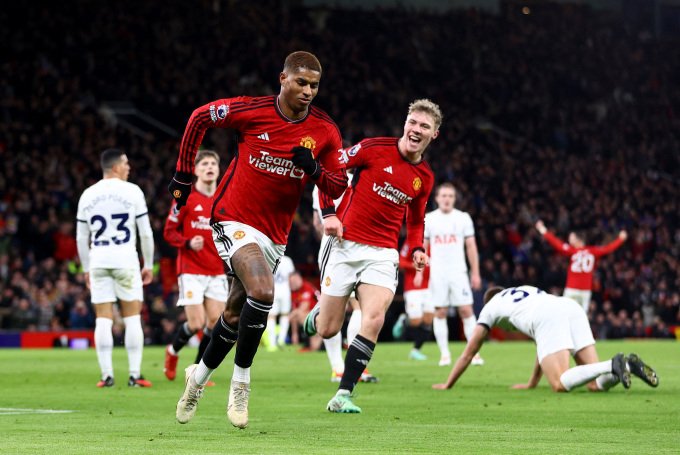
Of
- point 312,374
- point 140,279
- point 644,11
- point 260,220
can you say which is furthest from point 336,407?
point 644,11

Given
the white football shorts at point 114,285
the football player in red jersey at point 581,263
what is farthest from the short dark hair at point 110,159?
the football player in red jersey at point 581,263

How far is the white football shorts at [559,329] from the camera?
9.52m

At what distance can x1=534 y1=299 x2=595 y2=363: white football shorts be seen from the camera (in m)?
9.52

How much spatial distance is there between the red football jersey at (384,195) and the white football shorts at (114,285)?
2967 mm

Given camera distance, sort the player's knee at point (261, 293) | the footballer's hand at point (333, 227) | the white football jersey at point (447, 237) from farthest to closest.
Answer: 1. the white football jersey at point (447, 237)
2. the footballer's hand at point (333, 227)
3. the player's knee at point (261, 293)

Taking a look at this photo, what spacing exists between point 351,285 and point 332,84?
26.1 meters

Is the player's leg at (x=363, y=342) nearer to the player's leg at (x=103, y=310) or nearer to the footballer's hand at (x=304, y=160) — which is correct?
the footballer's hand at (x=304, y=160)

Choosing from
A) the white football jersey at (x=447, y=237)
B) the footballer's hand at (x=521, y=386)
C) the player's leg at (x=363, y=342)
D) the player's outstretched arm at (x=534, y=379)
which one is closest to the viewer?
the player's leg at (x=363, y=342)

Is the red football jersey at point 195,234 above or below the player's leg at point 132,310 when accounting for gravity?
above

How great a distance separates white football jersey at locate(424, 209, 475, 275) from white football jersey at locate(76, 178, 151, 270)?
598 cm

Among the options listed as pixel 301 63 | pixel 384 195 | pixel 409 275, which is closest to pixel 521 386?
pixel 384 195

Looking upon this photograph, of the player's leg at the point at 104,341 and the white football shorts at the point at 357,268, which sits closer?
the white football shorts at the point at 357,268

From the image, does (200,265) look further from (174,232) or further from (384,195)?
(384,195)

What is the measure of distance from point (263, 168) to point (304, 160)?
46 centimetres
